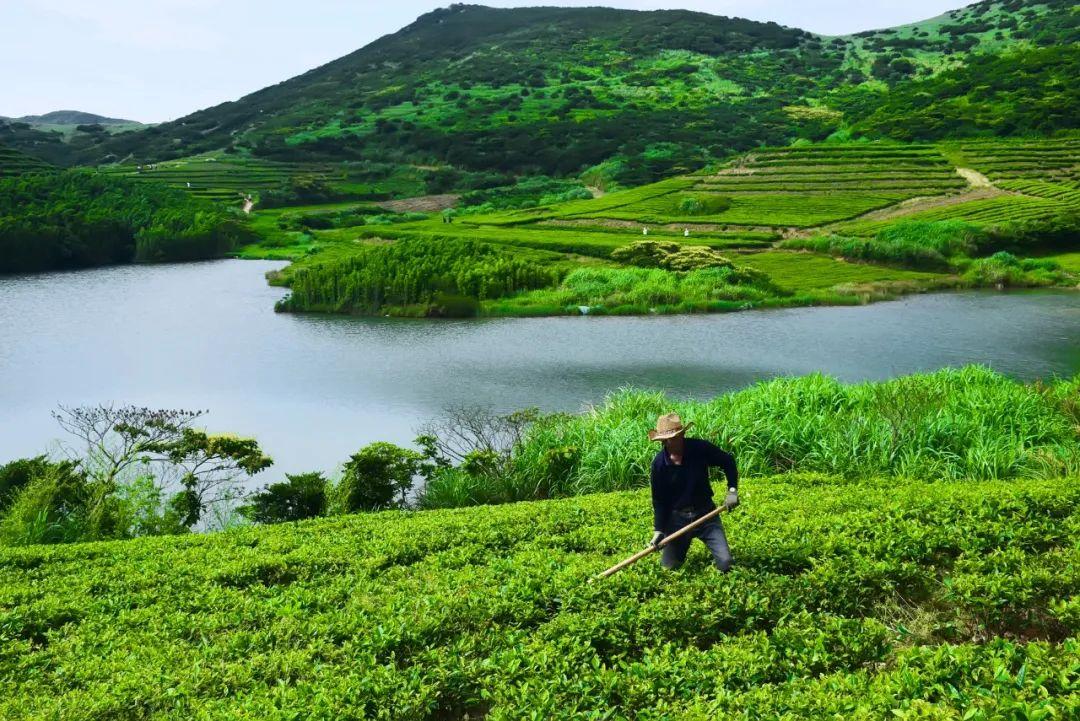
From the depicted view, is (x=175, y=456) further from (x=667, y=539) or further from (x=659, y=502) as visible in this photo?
(x=667, y=539)

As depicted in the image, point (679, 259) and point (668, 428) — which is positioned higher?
point (668, 428)

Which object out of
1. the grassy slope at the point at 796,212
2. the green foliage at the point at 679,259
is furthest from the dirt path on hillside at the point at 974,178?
the green foliage at the point at 679,259

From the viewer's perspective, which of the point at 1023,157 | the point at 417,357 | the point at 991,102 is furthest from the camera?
the point at 991,102

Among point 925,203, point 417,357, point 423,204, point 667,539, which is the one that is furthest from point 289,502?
point 423,204

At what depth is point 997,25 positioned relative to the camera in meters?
134

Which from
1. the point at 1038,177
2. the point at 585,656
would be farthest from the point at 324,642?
the point at 1038,177

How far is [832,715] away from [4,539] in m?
10.8

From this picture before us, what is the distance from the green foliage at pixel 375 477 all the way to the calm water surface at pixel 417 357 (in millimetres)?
2969

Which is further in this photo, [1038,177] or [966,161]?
[966,161]

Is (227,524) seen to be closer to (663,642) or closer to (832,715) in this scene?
(663,642)

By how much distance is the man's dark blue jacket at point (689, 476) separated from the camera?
22.6 ft

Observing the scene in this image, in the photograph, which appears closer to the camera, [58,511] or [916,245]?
[58,511]

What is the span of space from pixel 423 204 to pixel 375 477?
62.6m

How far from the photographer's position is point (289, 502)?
11.6m
